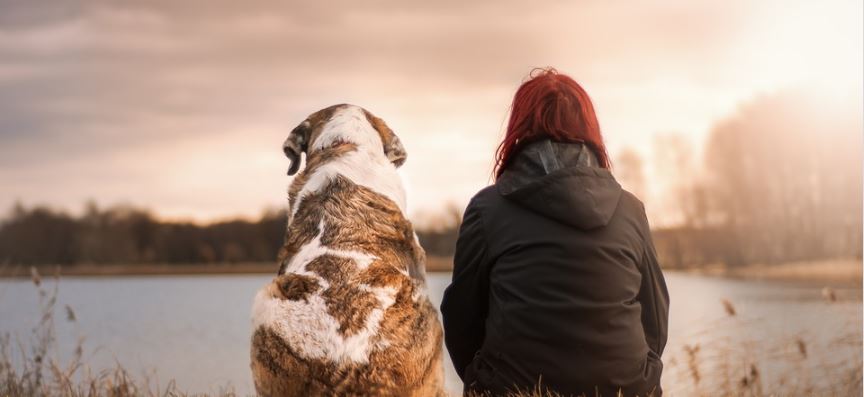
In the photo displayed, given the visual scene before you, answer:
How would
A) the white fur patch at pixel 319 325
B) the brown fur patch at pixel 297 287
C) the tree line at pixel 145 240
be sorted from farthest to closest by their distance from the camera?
the tree line at pixel 145 240
the brown fur patch at pixel 297 287
the white fur patch at pixel 319 325

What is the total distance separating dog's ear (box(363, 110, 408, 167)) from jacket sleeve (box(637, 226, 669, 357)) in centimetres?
199

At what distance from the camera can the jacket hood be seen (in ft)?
14.7

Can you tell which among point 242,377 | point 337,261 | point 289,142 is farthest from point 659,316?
point 242,377

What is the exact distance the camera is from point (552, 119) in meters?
4.92

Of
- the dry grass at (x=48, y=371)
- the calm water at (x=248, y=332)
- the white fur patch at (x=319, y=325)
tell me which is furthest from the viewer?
the calm water at (x=248, y=332)

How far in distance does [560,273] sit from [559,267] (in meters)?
0.03

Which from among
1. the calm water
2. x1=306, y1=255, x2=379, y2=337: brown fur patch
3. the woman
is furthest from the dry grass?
the woman

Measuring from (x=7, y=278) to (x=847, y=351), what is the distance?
30.6 feet

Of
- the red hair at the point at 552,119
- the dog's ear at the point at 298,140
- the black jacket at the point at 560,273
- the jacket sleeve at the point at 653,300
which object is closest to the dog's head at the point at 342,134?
the dog's ear at the point at 298,140

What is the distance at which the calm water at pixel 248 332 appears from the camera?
9.66 meters

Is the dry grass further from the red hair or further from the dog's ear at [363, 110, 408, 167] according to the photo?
the red hair

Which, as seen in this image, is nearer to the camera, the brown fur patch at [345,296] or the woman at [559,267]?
the brown fur patch at [345,296]

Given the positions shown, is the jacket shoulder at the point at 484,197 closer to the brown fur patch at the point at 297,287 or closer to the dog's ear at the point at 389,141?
the brown fur patch at the point at 297,287

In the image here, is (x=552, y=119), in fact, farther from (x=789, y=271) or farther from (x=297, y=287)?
(x=789, y=271)
